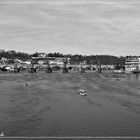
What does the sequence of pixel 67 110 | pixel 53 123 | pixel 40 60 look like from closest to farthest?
1. pixel 53 123
2. pixel 67 110
3. pixel 40 60

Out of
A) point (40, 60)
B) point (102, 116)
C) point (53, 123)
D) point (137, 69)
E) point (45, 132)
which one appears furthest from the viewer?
point (40, 60)

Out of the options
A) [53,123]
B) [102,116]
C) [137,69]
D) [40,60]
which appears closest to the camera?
[53,123]

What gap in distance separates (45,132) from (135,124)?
6.47 meters

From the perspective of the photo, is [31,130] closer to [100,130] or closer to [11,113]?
[100,130]

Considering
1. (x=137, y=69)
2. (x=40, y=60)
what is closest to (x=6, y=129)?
(x=137, y=69)

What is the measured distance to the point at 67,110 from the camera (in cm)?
2556

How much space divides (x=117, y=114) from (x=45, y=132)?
8.14 meters

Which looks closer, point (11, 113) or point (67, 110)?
point (11, 113)

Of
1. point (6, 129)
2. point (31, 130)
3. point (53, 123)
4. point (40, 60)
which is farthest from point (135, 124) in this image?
point (40, 60)

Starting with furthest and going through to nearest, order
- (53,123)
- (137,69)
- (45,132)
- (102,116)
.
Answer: (137,69)
(102,116)
(53,123)
(45,132)

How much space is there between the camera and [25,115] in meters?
23.0

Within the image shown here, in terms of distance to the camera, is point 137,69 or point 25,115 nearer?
point 25,115

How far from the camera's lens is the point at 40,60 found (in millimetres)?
175625

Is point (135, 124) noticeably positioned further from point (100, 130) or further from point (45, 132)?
point (45, 132)
